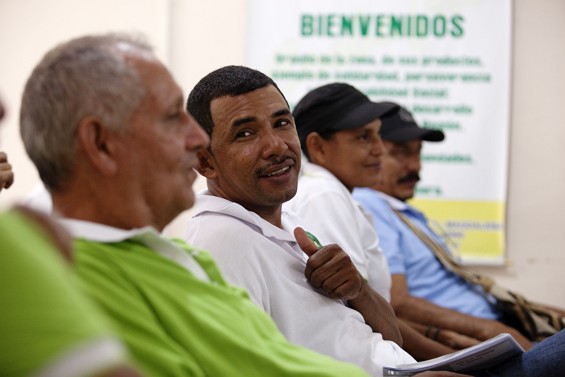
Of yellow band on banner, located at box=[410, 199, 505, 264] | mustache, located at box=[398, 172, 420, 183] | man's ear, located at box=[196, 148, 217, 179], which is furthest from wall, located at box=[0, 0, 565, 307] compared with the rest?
man's ear, located at box=[196, 148, 217, 179]

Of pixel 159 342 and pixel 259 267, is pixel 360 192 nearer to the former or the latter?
pixel 259 267

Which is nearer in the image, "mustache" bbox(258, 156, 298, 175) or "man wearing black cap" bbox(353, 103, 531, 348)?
"mustache" bbox(258, 156, 298, 175)

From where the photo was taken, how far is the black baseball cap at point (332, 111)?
9.14 ft

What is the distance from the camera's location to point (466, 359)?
→ 5.65 feet

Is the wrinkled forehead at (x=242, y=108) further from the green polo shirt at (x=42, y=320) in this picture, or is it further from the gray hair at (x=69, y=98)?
the green polo shirt at (x=42, y=320)

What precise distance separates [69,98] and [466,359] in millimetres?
1022

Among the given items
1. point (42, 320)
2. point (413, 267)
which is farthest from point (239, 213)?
point (413, 267)

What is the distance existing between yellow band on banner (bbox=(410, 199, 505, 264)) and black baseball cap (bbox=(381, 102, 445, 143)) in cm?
96

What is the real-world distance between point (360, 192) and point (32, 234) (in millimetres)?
2602

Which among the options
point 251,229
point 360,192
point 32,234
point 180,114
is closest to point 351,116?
point 360,192

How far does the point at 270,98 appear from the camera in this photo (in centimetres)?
199

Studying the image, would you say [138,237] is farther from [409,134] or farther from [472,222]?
[472,222]

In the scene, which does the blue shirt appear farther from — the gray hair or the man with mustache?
the gray hair

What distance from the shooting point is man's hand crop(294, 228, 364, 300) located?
1.81 meters
